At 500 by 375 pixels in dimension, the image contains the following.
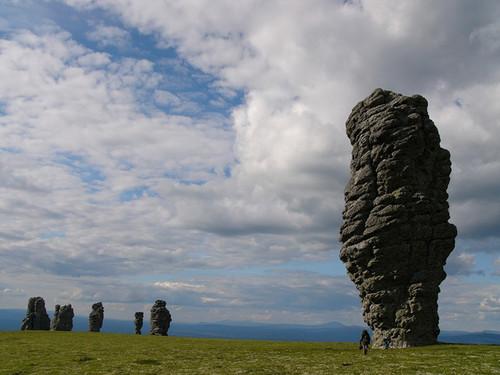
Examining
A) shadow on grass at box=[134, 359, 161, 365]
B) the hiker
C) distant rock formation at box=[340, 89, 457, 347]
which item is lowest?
shadow on grass at box=[134, 359, 161, 365]

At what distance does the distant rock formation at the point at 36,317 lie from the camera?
5758 inches

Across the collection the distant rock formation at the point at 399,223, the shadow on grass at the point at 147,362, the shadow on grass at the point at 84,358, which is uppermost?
the distant rock formation at the point at 399,223

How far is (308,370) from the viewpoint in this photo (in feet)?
142

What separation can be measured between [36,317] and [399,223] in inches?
4955

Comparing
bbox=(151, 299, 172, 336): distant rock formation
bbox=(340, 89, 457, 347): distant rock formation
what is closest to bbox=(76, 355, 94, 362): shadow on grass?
bbox=(340, 89, 457, 347): distant rock formation

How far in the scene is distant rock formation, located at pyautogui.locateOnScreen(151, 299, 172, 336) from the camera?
464 ft

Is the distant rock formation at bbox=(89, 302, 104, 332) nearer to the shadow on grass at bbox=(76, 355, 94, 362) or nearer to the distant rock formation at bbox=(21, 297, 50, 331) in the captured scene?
the distant rock formation at bbox=(21, 297, 50, 331)

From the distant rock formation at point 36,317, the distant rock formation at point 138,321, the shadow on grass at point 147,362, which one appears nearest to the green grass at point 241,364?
the shadow on grass at point 147,362

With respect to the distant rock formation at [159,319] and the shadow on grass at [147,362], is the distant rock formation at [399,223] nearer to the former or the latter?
the shadow on grass at [147,362]

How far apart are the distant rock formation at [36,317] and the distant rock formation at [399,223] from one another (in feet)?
368

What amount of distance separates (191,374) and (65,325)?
124 metres

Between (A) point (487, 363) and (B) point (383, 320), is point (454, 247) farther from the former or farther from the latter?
(A) point (487, 363)

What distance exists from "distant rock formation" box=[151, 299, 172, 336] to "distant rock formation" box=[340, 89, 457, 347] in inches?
3105

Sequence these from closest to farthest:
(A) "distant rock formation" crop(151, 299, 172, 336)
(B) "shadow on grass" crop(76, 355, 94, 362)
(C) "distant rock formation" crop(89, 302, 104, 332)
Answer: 1. (B) "shadow on grass" crop(76, 355, 94, 362)
2. (A) "distant rock formation" crop(151, 299, 172, 336)
3. (C) "distant rock formation" crop(89, 302, 104, 332)
